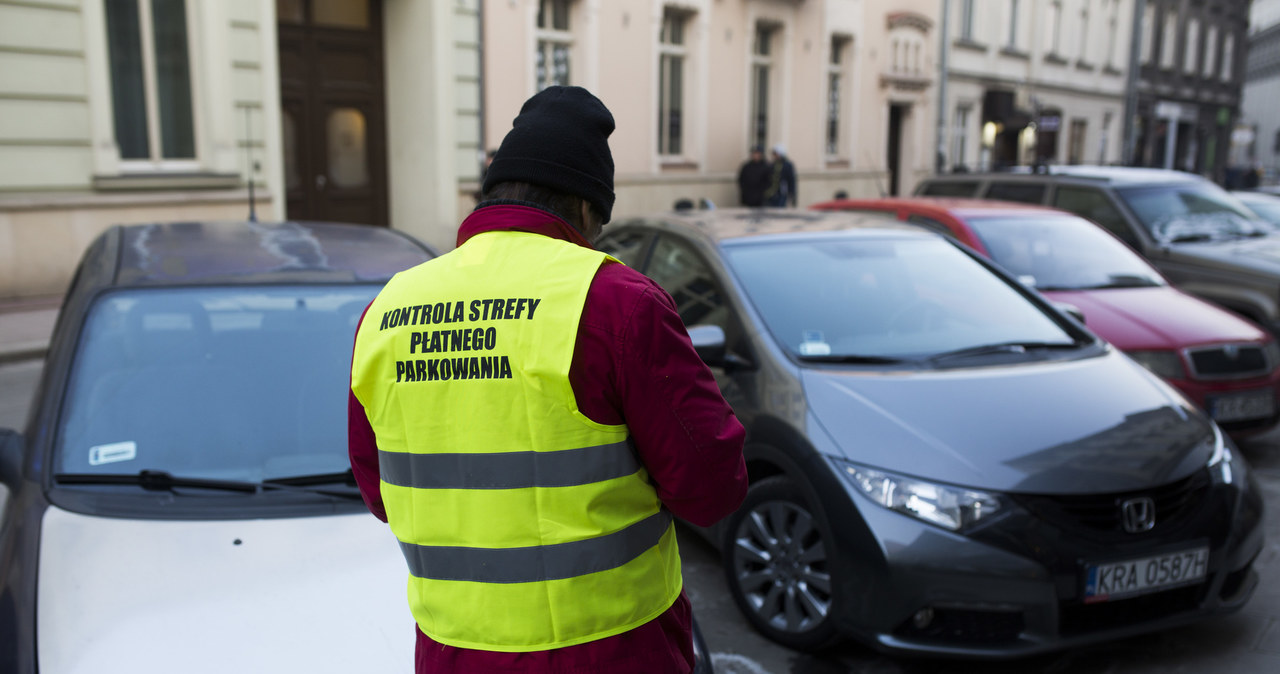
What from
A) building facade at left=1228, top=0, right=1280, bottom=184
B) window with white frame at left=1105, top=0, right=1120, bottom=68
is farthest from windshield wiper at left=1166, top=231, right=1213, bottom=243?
building facade at left=1228, top=0, right=1280, bottom=184

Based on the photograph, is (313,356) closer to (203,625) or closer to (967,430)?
(203,625)

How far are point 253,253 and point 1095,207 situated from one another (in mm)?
7266

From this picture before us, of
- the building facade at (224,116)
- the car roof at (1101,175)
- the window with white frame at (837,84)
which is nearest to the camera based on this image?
the car roof at (1101,175)

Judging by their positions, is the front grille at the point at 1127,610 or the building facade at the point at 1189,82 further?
the building facade at the point at 1189,82

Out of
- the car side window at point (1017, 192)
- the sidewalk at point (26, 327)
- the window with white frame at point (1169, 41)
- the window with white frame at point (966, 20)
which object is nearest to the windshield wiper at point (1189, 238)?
the car side window at point (1017, 192)

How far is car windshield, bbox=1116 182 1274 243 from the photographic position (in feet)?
27.1

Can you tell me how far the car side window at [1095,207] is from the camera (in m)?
8.38

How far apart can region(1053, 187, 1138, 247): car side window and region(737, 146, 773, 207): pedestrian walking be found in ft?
29.4

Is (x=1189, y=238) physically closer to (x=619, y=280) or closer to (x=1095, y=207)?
(x=1095, y=207)

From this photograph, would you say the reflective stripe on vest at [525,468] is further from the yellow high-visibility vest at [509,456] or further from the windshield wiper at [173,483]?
the windshield wiper at [173,483]

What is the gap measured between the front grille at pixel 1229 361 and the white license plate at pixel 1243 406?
0.37ft

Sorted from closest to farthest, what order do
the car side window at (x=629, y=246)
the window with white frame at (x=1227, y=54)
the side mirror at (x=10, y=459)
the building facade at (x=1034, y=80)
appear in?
the side mirror at (x=10, y=459), the car side window at (x=629, y=246), the building facade at (x=1034, y=80), the window with white frame at (x=1227, y=54)

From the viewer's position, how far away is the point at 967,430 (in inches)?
135

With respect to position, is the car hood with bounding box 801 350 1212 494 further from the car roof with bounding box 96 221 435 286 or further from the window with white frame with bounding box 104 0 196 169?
the window with white frame with bounding box 104 0 196 169
